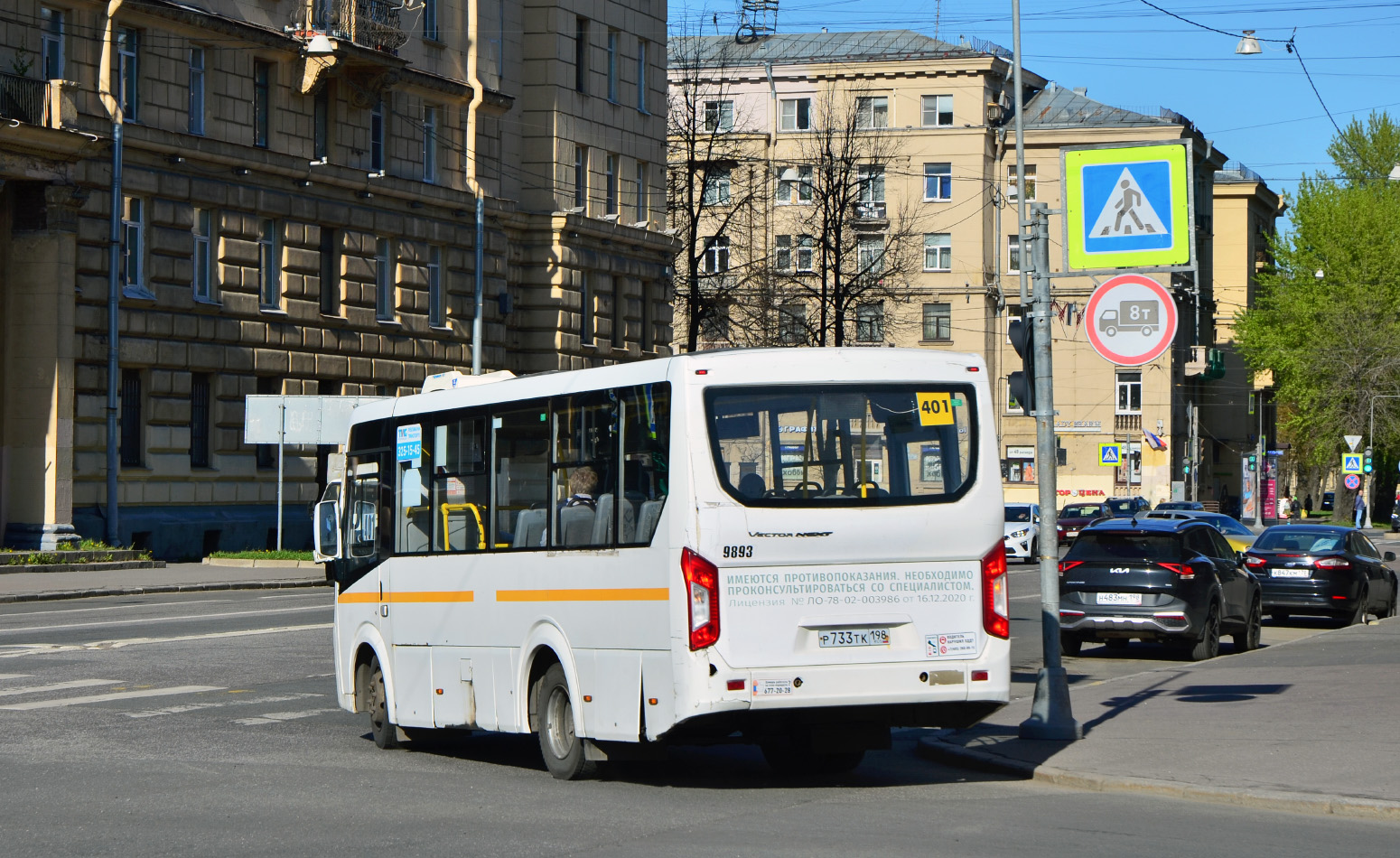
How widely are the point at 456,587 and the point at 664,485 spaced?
263 centimetres

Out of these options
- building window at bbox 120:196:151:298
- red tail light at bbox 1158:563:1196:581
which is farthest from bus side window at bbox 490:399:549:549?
building window at bbox 120:196:151:298

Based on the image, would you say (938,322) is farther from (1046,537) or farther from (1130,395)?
(1046,537)

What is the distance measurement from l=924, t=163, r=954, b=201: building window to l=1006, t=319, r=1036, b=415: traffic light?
67.1 m

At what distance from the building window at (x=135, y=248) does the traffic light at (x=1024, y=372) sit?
1031 inches

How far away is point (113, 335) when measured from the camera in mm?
35375

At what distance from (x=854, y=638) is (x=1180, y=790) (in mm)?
2091

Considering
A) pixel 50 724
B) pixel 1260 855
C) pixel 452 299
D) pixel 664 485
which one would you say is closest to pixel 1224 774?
pixel 1260 855

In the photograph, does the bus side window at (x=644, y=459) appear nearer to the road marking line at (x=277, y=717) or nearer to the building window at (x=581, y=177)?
the road marking line at (x=277, y=717)

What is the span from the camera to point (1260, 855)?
338 inches

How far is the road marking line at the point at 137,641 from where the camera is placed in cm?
1928

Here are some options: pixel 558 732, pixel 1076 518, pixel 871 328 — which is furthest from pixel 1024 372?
pixel 871 328

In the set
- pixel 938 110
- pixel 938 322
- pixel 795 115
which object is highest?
pixel 795 115

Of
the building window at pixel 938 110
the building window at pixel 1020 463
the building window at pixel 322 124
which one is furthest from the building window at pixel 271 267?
the building window at pixel 1020 463

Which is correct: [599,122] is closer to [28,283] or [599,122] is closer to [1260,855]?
[28,283]
